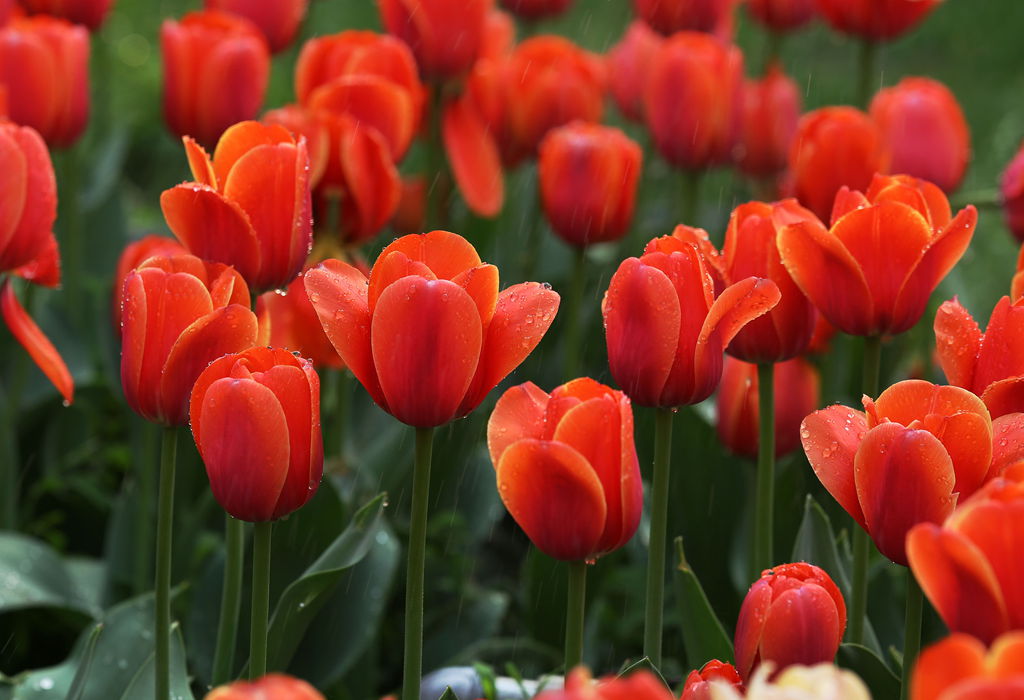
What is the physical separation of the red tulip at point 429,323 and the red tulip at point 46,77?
3.88ft

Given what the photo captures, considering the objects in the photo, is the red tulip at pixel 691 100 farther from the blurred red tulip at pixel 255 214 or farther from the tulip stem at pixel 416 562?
the tulip stem at pixel 416 562

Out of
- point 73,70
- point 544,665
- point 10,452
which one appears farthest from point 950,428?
point 73,70

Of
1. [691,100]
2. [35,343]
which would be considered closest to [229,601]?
[35,343]

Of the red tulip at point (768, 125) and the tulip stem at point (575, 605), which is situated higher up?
the tulip stem at point (575, 605)

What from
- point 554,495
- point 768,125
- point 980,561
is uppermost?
point 980,561

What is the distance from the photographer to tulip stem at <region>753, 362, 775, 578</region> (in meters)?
1.41

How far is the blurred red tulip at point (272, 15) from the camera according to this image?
8.20ft

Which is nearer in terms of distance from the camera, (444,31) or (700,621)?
(700,621)

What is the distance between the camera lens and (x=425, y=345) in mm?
1040

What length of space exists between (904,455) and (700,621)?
435 mm

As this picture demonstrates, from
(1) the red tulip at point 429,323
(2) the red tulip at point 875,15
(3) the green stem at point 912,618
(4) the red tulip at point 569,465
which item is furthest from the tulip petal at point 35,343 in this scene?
(2) the red tulip at point 875,15

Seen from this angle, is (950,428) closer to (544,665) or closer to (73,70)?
(544,665)

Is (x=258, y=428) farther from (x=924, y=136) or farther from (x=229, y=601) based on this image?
(x=924, y=136)

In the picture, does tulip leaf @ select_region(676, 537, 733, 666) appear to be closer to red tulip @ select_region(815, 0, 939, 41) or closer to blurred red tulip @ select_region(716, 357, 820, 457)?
blurred red tulip @ select_region(716, 357, 820, 457)
